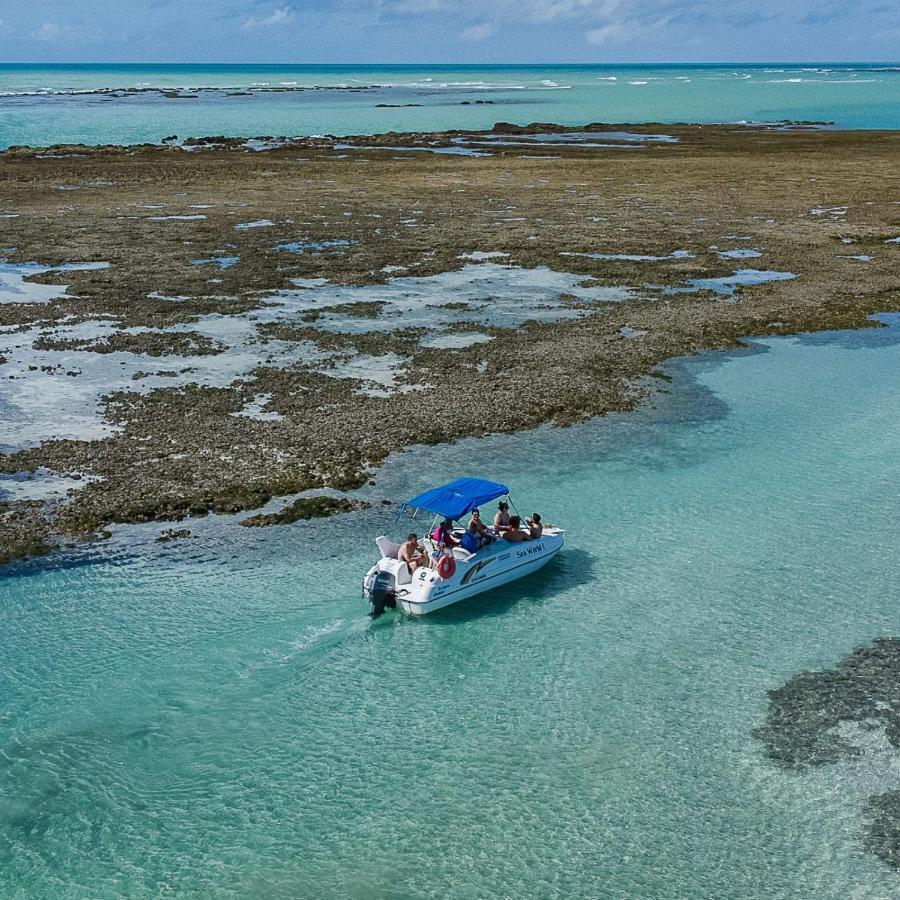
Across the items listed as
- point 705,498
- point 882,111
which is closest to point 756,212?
point 705,498

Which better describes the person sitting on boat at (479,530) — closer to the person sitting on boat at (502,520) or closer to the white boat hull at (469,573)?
the white boat hull at (469,573)

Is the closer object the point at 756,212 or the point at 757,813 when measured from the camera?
the point at 757,813

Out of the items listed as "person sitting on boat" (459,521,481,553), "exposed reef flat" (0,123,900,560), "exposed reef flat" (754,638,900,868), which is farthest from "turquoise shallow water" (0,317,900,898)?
"exposed reef flat" (0,123,900,560)

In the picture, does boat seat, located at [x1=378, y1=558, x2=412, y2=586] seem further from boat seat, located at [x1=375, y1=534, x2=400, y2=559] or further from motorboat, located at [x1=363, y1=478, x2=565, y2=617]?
boat seat, located at [x1=375, y1=534, x2=400, y2=559]

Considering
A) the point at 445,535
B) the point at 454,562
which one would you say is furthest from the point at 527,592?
the point at 445,535

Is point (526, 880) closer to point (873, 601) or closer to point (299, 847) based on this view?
point (299, 847)

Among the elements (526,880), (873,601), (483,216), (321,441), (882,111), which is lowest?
(526,880)

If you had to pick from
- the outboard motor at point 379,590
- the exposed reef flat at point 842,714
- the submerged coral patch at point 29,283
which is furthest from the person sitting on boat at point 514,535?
the submerged coral patch at point 29,283
